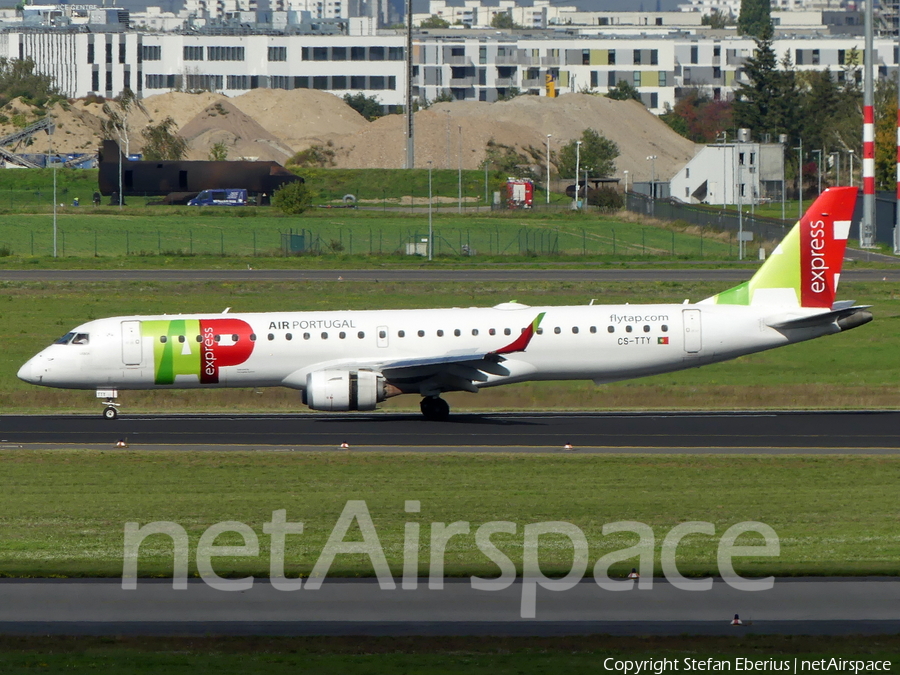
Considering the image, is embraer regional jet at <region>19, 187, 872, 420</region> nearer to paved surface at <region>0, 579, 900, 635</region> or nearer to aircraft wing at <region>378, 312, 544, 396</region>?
aircraft wing at <region>378, 312, 544, 396</region>

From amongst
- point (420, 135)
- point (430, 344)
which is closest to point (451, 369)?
point (430, 344)

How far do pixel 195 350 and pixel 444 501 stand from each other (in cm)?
1574

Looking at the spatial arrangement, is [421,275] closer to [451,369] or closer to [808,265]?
[808,265]

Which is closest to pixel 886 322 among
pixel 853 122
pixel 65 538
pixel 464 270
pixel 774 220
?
pixel 464 270

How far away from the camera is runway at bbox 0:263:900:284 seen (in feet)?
264

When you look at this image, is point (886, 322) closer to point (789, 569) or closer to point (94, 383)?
point (94, 383)

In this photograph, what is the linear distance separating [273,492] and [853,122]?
158847 mm

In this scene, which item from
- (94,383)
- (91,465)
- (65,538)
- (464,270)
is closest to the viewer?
(65,538)

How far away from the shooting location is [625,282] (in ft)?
254

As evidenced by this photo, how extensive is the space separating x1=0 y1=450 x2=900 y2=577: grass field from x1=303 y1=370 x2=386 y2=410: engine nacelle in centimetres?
508

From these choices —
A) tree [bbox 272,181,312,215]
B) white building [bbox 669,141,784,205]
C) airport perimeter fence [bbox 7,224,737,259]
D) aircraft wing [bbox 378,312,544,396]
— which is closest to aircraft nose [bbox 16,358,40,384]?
aircraft wing [bbox 378,312,544,396]

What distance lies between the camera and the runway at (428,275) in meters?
80.4

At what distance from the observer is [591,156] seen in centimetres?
17288

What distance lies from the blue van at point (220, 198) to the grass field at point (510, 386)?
60944 mm
